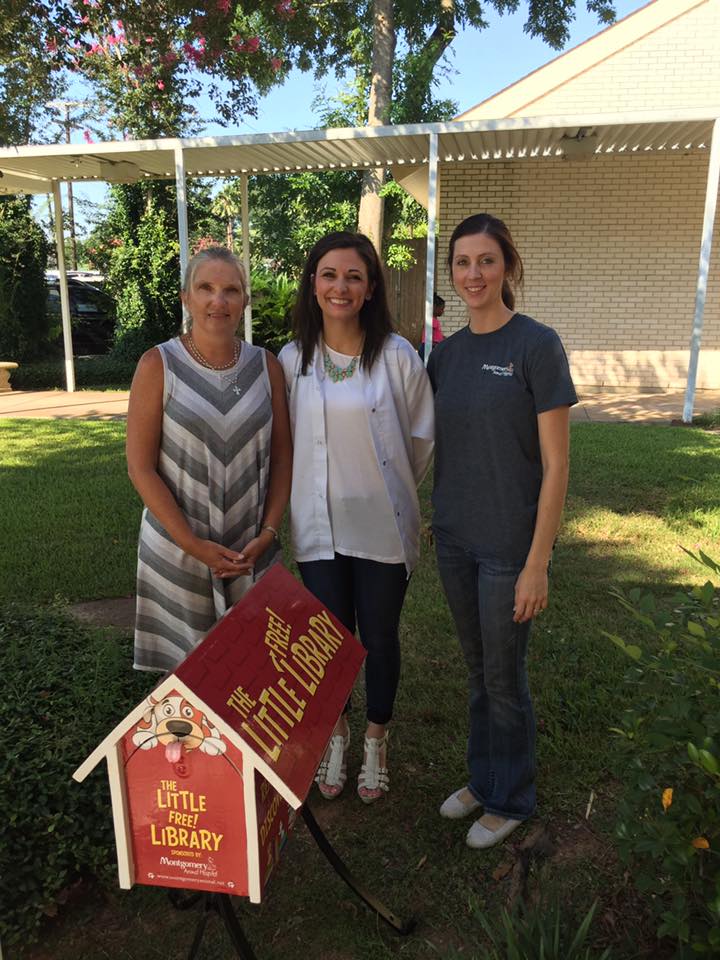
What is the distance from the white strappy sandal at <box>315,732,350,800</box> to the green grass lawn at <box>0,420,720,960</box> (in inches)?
1.9

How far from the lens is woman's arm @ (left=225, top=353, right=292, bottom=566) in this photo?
2342 mm

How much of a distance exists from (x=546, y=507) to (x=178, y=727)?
1134 mm

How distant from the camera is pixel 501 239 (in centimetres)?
211

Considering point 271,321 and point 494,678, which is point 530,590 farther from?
point 271,321

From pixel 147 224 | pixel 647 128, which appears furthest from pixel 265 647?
pixel 147 224

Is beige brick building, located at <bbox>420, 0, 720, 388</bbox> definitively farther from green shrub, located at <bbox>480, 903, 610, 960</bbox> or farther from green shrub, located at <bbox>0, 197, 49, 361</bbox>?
green shrub, located at <bbox>480, 903, 610, 960</bbox>

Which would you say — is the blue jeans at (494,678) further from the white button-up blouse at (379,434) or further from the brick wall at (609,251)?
the brick wall at (609,251)

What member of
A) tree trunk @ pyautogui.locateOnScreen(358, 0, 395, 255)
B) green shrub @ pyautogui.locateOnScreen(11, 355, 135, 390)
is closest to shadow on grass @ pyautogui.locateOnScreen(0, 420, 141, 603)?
green shrub @ pyautogui.locateOnScreen(11, 355, 135, 390)

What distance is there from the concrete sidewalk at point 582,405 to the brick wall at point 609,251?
67cm

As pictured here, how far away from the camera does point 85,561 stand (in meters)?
4.89

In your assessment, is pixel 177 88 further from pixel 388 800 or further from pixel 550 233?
pixel 388 800

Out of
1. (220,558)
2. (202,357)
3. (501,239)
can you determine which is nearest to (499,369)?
(501,239)

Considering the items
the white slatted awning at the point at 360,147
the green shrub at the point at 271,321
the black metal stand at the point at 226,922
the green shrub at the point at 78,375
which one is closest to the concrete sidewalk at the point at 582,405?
the green shrub at the point at 78,375

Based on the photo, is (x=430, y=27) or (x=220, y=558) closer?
(x=220, y=558)
